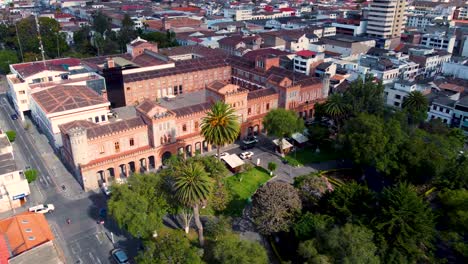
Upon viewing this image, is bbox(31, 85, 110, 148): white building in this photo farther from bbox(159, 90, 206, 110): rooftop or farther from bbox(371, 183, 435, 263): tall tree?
bbox(371, 183, 435, 263): tall tree

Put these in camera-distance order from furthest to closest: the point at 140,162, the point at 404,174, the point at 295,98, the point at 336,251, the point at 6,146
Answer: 1. the point at 295,98
2. the point at 140,162
3. the point at 6,146
4. the point at 404,174
5. the point at 336,251

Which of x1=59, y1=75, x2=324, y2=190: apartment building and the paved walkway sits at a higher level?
x1=59, y1=75, x2=324, y2=190: apartment building

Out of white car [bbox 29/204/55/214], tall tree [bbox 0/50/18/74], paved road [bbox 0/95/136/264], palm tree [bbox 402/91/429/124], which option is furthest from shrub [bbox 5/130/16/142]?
palm tree [bbox 402/91/429/124]

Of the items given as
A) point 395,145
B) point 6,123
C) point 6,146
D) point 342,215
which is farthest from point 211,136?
point 6,123

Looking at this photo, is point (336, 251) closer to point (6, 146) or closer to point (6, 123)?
point (6, 146)

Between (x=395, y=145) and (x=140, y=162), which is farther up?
(x=395, y=145)

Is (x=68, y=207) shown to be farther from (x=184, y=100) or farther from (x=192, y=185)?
(x=184, y=100)

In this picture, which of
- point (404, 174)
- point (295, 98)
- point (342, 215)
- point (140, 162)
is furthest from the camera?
point (295, 98)

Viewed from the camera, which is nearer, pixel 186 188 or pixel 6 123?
pixel 186 188
